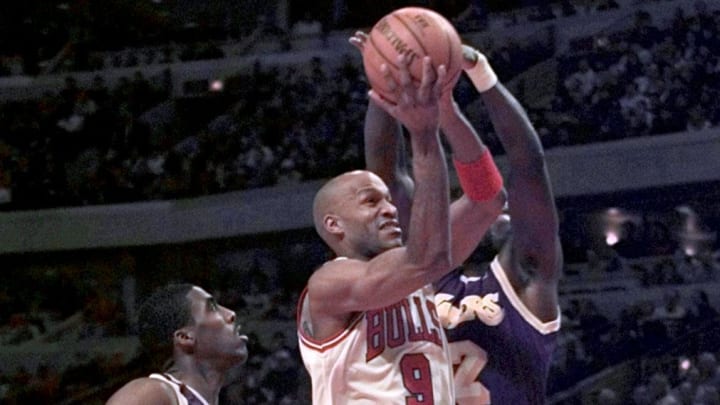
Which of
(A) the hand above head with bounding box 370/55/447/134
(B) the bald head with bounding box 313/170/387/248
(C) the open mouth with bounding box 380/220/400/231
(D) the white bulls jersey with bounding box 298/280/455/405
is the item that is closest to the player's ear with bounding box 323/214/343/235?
(B) the bald head with bounding box 313/170/387/248

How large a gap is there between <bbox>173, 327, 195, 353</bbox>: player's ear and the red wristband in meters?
1.03

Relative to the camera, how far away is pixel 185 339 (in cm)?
412

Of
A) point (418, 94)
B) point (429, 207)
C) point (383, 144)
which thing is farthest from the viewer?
point (383, 144)

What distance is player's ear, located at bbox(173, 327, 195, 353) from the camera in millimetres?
4117

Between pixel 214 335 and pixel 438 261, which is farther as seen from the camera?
pixel 214 335

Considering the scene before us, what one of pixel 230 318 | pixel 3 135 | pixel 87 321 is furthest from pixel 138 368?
pixel 230 318

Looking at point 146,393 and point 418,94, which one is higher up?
point 418,94

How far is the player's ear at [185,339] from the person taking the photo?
13.5 feet

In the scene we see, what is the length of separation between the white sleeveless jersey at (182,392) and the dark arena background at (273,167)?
6884mm

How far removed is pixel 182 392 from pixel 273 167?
442 inches

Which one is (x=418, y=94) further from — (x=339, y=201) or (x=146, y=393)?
(x=146, y=393)

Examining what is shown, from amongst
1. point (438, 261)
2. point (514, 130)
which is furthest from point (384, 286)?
point (514, 130)

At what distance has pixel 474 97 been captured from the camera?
48.5 ft

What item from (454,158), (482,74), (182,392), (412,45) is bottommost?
(182,392)
